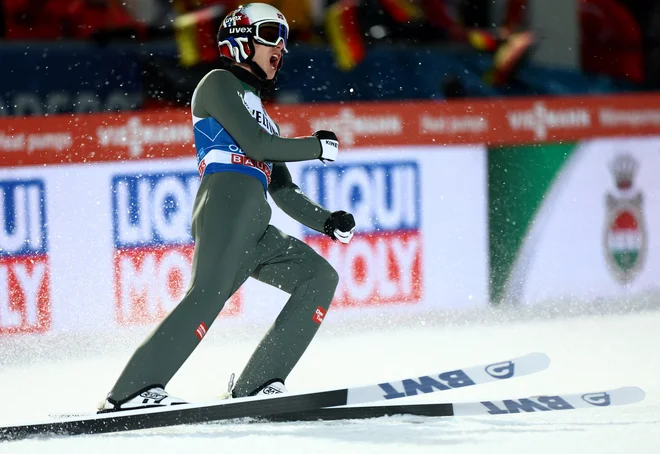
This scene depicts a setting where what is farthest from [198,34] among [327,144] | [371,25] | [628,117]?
[327,144]

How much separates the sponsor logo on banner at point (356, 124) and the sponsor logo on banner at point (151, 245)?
89 centimetres

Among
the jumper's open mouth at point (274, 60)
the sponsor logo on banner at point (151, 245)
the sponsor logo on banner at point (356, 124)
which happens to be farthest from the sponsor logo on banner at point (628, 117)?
the jumper's open mouth at point (274, 60)

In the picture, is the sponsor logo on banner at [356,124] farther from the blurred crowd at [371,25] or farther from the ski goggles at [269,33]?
the ski goggles at [269,33]

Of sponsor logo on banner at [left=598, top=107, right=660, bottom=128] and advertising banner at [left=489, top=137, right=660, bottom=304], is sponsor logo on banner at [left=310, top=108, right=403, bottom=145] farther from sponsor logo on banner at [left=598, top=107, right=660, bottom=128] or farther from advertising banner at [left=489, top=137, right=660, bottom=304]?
sponsor logo on banner at [left=598, top=107, right=660, bottom=128]

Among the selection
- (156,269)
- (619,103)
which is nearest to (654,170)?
(619,103)

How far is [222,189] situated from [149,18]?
4.52 metres

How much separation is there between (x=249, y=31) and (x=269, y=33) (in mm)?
76

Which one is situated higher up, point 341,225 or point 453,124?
point 453,124

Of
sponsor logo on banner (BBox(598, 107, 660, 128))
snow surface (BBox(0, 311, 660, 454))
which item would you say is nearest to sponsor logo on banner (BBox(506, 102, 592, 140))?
sponsor logo on banner (BBox(598, 107, 660, 128))

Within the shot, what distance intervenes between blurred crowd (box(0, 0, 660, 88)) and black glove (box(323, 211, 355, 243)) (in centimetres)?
339

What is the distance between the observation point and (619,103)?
7508 mm

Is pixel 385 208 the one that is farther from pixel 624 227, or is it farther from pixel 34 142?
pixel 34 142

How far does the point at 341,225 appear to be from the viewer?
4422mm

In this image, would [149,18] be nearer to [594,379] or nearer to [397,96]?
[397,96]
